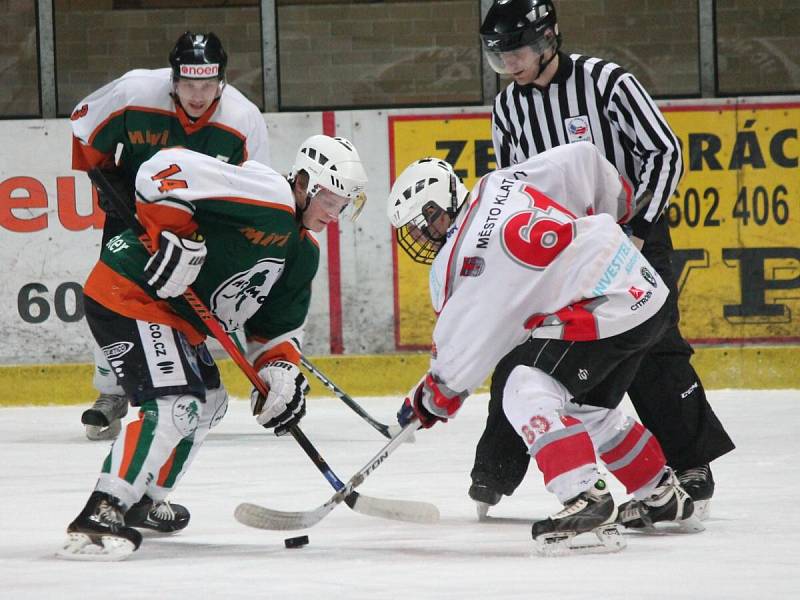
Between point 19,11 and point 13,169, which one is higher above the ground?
point 19,11

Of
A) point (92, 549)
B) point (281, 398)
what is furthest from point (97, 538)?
point (281, 398)

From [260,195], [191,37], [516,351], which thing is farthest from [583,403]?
[191,37]

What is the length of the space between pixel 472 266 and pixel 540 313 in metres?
0.16

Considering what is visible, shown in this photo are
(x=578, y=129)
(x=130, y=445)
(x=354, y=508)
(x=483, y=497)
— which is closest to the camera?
(x=130, y=445)

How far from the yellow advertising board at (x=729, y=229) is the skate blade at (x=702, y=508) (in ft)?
7.85

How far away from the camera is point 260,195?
287cm

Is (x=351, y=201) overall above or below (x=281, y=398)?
above

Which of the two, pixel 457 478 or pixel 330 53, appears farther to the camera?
pixel 330 53

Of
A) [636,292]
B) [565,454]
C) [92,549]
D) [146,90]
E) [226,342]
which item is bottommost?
[92,549]

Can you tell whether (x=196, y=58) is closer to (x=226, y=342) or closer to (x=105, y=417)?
(x=105, y=417)

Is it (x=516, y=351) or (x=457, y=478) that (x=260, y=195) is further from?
(x=457, y=478)

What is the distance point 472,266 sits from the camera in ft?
8.91

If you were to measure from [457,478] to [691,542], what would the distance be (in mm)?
1017

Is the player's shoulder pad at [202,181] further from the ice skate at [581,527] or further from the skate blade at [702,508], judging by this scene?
the skate blade at [702,508]
